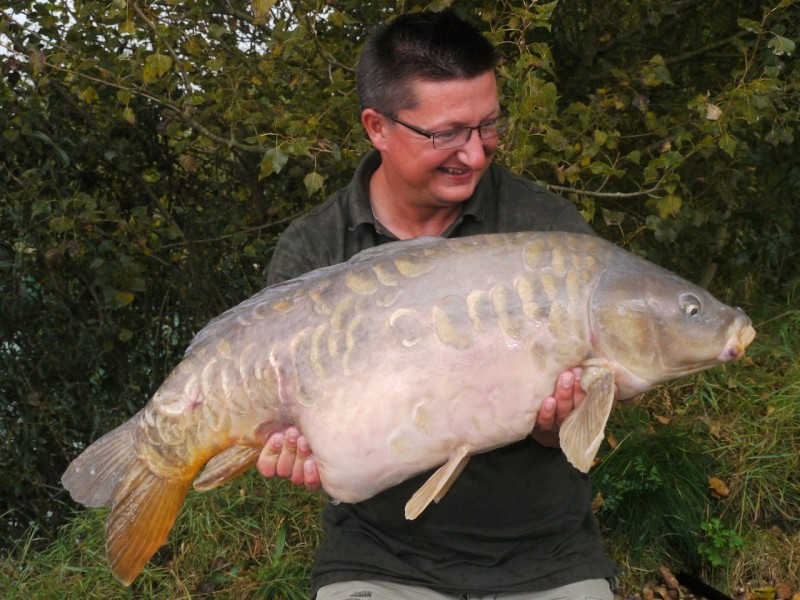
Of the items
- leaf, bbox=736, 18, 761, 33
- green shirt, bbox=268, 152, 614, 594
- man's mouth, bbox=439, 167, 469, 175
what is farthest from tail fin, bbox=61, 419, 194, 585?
leaf, bbox=736, 18, 761, 33

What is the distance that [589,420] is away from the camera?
5.35 ft

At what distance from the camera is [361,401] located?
1.69 metres

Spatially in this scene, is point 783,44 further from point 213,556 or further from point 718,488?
point 213,556

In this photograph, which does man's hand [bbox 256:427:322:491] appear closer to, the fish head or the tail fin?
the tail fin

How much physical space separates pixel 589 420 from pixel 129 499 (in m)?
0.83

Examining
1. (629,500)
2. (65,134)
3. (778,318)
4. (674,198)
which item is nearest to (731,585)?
(629,500)

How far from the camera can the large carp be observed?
1652 millimetres

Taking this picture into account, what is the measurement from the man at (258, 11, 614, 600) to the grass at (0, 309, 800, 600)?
2.96 ft

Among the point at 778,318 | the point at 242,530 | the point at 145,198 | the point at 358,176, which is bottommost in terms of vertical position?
the point at 778,318

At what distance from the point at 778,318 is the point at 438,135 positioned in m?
2.23

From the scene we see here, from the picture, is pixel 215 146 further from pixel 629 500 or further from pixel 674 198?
pixel 629 500

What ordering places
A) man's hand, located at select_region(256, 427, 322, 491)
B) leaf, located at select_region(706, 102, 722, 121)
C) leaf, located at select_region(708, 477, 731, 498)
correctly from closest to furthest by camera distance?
1. man's hand, located at select_region(256, 427, 322, 491)
2. leaf, located at select_region(706, 102, 722, 121)
3. leaf, located at select_region(708, 477, 731, 498)

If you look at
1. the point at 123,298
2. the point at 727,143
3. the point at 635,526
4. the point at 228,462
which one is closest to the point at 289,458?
the point at 228,462

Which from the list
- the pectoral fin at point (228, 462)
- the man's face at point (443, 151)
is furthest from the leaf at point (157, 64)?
the pectoral fin at point (228, 462)
